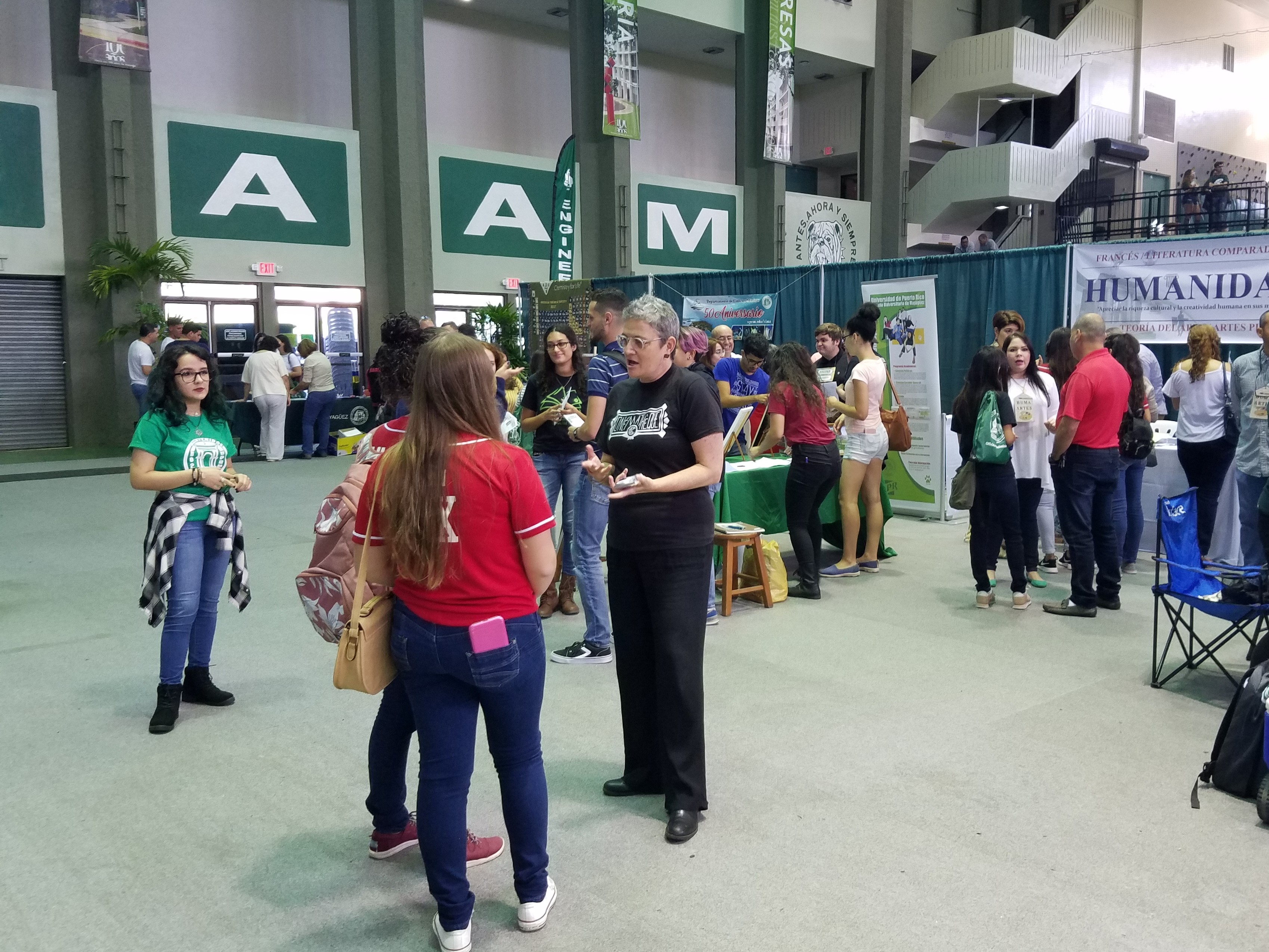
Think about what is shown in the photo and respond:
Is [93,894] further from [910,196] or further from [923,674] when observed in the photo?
[910,196]

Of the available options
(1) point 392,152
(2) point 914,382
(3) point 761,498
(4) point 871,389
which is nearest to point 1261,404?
(4) point 871,389

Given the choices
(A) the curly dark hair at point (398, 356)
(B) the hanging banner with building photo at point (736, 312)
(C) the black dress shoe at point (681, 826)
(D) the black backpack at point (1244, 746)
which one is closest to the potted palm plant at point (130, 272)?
(B) the hanging banner with building photo at point (736, 312)

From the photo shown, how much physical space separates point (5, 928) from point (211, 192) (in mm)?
13951

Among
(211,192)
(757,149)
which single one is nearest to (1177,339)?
(211,192)

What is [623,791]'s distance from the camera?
3359 mm

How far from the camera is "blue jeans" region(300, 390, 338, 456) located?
545 inches

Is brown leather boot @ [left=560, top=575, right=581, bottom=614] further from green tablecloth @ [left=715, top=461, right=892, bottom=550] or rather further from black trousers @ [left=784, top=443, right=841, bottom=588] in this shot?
black trousers @ [left=784, top=443, right=841, bottom=588]

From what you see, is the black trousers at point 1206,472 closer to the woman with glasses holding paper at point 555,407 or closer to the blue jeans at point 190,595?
the woman with glasses holding paper at point 555,407

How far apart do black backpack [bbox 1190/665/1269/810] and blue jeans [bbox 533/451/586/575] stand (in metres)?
2.84

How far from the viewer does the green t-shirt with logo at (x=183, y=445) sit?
387 centimetres

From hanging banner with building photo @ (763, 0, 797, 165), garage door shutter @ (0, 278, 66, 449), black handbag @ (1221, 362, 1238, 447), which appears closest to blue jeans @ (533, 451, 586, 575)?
black handbag @ (1221, 362, 1238, 447)

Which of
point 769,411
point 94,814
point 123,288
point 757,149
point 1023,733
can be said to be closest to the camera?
point 94,814

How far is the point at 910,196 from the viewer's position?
23422mm

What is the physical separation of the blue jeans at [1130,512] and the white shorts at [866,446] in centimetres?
153
